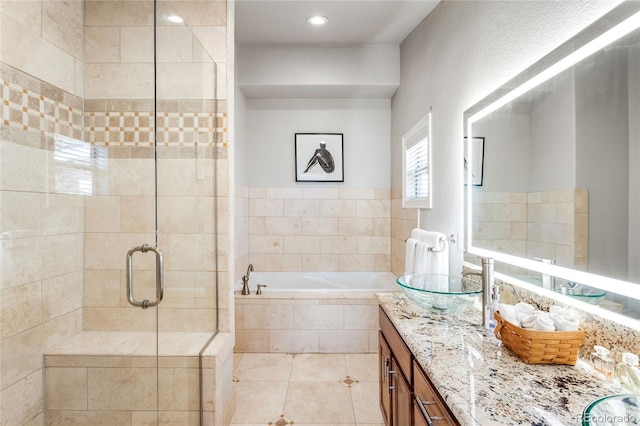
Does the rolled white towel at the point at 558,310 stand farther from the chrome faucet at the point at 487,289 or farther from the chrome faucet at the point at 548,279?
→ the chrome faucet at the point at 487,289

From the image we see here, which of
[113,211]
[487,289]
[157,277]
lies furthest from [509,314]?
[113,211]

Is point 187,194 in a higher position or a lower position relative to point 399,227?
higher

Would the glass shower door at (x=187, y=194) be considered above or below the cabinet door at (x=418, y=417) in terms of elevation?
above

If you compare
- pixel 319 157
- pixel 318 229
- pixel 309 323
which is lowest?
pixel 309 323

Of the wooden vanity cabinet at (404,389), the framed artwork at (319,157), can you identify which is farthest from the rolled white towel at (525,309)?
the framed artwork at (319,157)

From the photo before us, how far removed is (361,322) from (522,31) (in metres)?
2.36

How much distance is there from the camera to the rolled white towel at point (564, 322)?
3.30ft

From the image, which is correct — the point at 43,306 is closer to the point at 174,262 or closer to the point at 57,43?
the point at 174,262

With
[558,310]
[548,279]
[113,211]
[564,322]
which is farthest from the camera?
[113,211]

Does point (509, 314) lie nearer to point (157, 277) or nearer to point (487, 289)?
point (487, 289)

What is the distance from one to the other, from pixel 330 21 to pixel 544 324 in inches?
112

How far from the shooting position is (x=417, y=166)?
2.86m

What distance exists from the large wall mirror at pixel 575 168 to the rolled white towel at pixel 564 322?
0.08 metres

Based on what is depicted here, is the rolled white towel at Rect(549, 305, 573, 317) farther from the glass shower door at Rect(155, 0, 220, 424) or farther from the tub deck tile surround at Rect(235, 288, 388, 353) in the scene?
the tub deck tile surround at Rect(235, 288, 388, 353)
